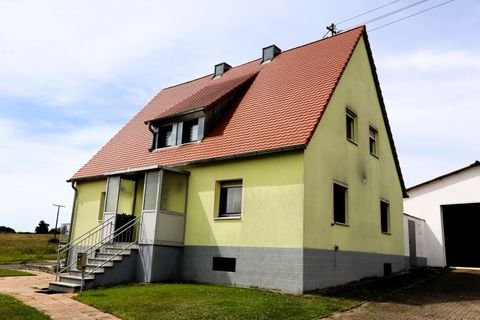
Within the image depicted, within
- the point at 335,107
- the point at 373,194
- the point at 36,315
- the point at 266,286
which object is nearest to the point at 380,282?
the point at 373,194

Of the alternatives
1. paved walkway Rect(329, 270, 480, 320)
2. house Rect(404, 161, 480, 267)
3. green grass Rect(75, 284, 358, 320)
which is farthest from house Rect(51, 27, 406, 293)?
house Rect(404, 161, 480, 267)

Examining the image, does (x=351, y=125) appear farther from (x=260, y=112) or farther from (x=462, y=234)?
(x=462, y=234)

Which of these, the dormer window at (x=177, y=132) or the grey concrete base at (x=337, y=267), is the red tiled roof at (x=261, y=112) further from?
the grey concrete base at (x=337, y=267)

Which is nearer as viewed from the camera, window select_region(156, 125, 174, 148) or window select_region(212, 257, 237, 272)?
window select_region(212, 257, 237, 272)

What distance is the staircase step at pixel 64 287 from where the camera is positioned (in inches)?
457

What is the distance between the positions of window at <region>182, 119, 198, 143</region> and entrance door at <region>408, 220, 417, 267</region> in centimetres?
Result: 1166

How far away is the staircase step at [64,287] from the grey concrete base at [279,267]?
3.43m

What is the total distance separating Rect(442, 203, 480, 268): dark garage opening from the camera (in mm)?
21938

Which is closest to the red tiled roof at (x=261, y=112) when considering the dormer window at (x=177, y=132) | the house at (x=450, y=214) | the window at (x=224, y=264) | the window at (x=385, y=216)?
the dormer window at (x=177, y=132)

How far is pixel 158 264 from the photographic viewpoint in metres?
13.1

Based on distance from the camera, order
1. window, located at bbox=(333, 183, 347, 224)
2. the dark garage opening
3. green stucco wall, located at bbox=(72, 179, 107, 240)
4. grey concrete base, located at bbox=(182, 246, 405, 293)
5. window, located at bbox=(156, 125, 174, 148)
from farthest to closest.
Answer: the dark garage opening
green stucco wall, located at bbox=(72, 179, 107, 240)
window, located at bbox=(156, 125, 174, 148)
window, located at bbox=(333, 183, 347, 224)
grey concrete base, located at bbox=(182, 246, 405, 293)

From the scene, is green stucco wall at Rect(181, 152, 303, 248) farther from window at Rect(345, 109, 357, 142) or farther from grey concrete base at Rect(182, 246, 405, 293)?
window at Rect(345, 109, 357, 142)

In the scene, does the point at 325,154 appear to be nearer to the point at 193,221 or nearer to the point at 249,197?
the point at 249,197

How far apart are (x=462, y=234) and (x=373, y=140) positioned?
399 inches
